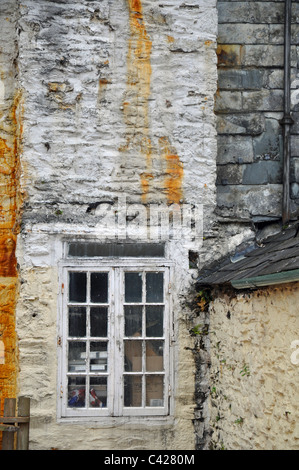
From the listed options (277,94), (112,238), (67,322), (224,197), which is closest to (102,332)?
(67,322)

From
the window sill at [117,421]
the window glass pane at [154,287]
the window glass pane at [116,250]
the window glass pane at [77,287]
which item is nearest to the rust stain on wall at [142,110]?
the window glass pane at [116,250]

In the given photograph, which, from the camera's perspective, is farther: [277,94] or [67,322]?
[277,94]

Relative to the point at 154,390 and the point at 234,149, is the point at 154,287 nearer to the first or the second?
the point at 154,390

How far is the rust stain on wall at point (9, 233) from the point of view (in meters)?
6.33

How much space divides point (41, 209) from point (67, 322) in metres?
1.15

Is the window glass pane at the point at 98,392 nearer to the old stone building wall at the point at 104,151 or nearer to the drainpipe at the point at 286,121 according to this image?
the old stone building wall at the point at 104,151

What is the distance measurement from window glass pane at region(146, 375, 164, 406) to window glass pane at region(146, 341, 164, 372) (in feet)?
0.28

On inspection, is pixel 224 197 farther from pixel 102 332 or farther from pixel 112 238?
pixel 102 332

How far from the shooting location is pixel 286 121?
262 inches

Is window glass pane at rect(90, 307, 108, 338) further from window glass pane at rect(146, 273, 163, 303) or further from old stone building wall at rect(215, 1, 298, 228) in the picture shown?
old stone building wall at rect(215, 1, 298, 228)

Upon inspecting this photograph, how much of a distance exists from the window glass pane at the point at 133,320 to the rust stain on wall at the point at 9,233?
1.12 meters

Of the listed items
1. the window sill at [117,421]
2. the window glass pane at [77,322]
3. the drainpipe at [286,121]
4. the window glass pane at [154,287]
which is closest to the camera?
the window sill at [117,421]

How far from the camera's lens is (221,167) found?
6680 millimetres

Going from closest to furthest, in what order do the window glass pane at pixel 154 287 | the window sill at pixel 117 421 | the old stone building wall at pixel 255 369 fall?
the old stone building wall at pixel 255 369
the window sill at pixel 117 421
the window glass pane at pixel 154 287
